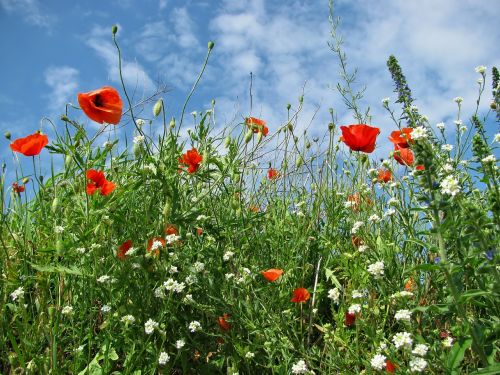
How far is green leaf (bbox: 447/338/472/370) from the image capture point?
1.50m

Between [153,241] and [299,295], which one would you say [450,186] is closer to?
[299,295]

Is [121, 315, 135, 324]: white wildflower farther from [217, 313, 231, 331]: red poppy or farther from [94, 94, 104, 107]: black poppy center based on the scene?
[94, 94, 104, 107]: black poppy center

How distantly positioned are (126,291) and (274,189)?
149 cm

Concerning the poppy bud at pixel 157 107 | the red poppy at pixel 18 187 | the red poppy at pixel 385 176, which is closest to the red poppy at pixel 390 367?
the red poppy at pixel 385 176

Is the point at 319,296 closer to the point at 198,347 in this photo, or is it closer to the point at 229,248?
the point at 229,248

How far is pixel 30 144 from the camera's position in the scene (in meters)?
2.66

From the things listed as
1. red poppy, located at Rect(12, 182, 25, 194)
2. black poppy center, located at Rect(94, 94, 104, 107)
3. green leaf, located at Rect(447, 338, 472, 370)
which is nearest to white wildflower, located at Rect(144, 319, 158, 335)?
green leaf, located at Rect(447, 338, 472, 370)

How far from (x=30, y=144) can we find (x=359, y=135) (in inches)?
63.2

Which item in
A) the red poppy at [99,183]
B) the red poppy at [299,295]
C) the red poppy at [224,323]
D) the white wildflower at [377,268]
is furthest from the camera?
the red poppy at [99,183]

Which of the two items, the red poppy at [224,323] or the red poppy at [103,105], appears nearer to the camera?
the red poppy at [224,323]

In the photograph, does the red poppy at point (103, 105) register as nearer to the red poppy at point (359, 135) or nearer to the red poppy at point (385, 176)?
the red poppy at point (359, 135)

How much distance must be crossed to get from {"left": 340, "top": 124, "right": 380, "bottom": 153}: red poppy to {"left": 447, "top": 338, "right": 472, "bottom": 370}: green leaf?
123 cm

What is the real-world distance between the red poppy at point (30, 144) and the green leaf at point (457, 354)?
2093 millimetres

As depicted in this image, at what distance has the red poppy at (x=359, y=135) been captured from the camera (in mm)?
2566
